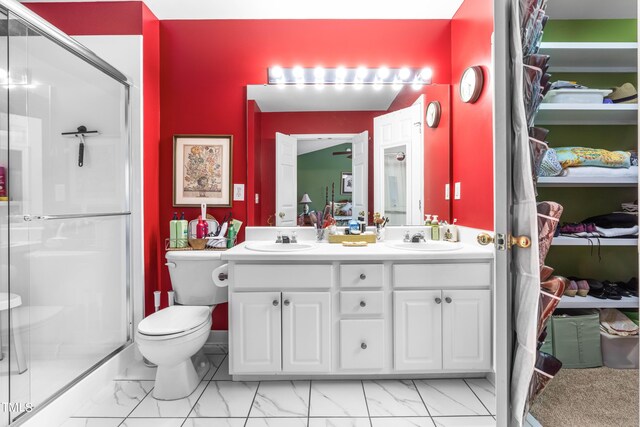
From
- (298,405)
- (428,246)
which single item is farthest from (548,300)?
(298,405)

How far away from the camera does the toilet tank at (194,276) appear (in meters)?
2.24

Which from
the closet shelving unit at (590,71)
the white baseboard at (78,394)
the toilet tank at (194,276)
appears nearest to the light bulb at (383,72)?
Answer: the closet shelving unit at (590,71)

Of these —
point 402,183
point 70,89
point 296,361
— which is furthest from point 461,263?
point 70,89

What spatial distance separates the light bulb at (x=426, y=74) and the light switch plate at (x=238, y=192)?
1.61 meters

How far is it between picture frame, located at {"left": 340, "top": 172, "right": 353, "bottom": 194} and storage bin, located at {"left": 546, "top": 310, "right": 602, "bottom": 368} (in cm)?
148

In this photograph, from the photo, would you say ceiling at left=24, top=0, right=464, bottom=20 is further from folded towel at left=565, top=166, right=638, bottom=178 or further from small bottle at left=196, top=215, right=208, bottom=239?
small bottle at left=196, top=215, right=208, bottom=239

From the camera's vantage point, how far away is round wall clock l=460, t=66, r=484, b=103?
2.11 meters

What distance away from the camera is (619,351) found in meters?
2.02

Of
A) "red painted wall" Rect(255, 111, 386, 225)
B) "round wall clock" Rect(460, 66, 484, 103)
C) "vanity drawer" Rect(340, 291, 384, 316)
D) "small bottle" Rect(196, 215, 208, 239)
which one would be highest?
"round wall clock" Rect(460, 66, 484, 103)

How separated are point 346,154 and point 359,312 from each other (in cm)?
113

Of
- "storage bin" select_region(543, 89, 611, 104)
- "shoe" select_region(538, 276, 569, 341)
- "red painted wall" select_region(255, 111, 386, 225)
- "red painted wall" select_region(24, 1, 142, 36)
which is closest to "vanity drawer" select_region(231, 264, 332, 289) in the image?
"red painted wall" select_region(255, 111, 386, 225)

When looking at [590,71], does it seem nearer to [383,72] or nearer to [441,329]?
[383,72]

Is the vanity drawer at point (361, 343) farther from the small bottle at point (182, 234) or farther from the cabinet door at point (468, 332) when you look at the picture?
the small bottle at point (182, 234)

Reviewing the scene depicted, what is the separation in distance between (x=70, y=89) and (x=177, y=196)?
0.93m
